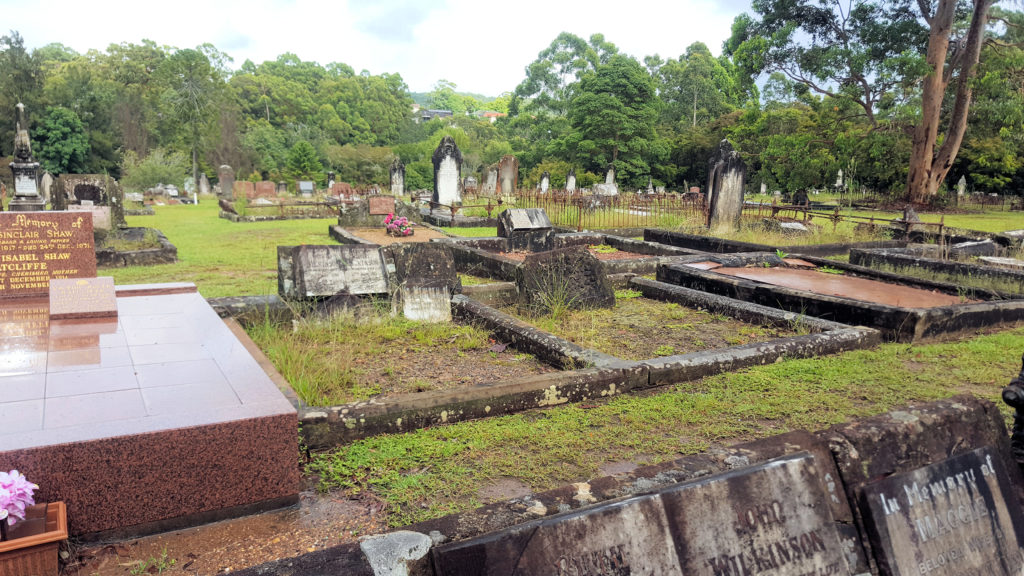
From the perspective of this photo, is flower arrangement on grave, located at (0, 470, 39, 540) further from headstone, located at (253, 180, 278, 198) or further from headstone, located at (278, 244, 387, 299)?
headstone, located at (253, 180, 278, 198)

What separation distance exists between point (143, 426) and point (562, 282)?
468 centimetres

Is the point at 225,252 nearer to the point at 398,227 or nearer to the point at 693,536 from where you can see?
the point at 398,227

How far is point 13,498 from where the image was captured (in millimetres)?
2023

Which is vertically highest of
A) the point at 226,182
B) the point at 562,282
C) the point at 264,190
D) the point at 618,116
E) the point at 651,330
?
the point at 618,116

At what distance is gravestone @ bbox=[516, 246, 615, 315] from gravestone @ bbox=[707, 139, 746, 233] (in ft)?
25.2

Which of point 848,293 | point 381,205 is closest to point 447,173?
point 381,205

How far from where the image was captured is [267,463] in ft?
8.78

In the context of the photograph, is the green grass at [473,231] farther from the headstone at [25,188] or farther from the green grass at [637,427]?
the green grass at [637,427]

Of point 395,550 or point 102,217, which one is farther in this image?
point 102,217

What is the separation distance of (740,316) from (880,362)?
160 cm

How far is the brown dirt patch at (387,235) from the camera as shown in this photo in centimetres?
1242

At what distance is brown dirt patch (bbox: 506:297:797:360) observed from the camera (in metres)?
5.38

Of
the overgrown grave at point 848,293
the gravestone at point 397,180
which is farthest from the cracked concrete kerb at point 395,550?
the gravestone at point 397,180

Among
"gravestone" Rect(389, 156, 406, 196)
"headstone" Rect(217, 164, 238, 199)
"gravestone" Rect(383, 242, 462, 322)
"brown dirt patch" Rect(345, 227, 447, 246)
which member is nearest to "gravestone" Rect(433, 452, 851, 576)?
"gravestone" Rect(383, 242, 462, 322)
